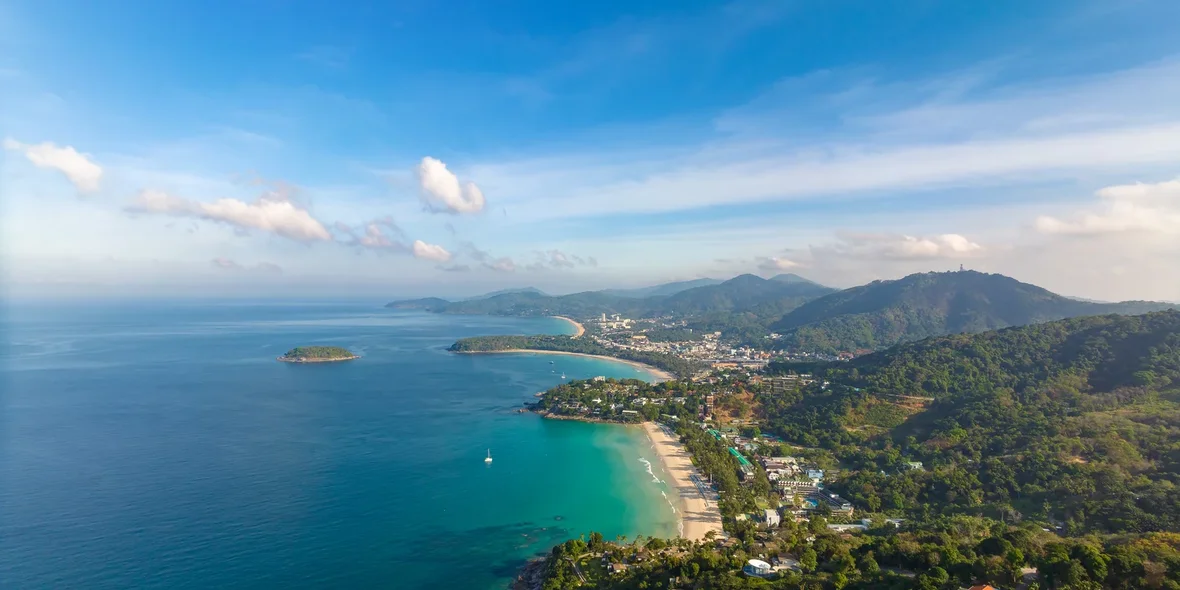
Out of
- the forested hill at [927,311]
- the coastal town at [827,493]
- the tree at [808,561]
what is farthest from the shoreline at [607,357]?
the tree at [808,561]

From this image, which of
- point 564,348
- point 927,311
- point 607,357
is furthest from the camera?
point 927,311

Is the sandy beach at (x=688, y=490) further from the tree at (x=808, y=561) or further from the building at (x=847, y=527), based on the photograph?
the tree at (x=808, y=561)

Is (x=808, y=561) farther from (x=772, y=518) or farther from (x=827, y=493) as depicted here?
(x=827, y=493)

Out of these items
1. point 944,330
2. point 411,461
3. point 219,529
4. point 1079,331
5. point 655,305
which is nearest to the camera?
point 219,529

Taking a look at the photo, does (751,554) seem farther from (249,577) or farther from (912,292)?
(912,292)

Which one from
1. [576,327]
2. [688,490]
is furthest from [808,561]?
[576,327]

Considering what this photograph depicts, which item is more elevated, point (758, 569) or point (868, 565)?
point (868, 565)

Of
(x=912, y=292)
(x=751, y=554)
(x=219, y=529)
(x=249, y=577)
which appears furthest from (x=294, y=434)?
(x=912, y=292)
